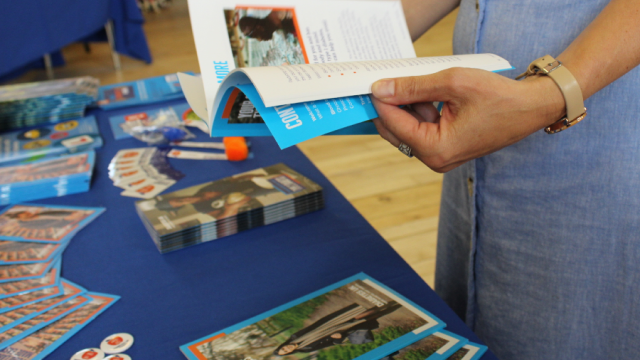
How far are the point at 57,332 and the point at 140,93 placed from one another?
1063 mm

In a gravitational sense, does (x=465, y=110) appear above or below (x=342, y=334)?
above

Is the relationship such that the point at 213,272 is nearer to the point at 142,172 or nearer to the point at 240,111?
the point at 240,111

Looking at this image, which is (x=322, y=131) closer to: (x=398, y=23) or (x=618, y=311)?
(x=398, y=23)

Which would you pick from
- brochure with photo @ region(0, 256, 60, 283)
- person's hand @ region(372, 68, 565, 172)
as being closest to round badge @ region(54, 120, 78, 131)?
brochure with photo @ region(0, 256, 60, 283)

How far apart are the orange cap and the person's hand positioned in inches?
22.0

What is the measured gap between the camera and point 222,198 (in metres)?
0.98

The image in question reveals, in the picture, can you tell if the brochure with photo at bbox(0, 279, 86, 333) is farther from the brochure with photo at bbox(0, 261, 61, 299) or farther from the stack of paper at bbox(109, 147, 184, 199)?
the stack of paper at bbox(109, 147, 184, 199)

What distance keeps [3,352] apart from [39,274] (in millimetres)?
172

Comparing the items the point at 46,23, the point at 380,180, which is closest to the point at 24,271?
the point at 380,180

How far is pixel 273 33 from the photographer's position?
2.49 ft

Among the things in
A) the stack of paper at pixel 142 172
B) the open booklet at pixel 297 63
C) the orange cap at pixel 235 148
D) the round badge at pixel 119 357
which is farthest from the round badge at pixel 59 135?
the round badge at pixel 119 357

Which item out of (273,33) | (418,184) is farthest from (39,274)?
(418,184)

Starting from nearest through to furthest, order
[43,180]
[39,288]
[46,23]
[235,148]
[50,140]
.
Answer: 1. [39,288]
2. [43,180]
3. [235,148]
4. [50,140]
5. [46,23]

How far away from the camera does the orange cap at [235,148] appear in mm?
1181
